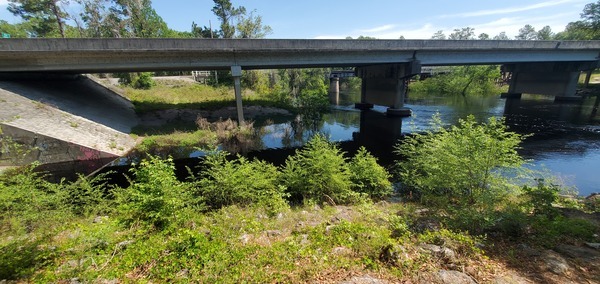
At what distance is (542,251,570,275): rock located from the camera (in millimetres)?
3970

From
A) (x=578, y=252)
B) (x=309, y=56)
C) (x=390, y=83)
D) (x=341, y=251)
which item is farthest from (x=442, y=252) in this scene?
(x=390, y=83)

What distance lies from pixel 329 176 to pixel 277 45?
47.2ft

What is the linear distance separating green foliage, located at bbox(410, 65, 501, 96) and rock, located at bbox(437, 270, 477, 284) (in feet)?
177

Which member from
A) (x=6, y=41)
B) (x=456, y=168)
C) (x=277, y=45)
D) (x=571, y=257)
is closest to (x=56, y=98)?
(x=6, y=41)

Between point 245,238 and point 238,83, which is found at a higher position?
point 238,83

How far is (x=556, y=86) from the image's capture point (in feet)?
120

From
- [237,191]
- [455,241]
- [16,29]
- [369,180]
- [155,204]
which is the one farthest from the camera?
[16,29]

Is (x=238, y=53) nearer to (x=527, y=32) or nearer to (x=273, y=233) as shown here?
(x=273, y=233)

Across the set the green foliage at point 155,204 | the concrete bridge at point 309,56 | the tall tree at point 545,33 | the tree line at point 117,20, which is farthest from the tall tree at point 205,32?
the tall tree at point 545,33

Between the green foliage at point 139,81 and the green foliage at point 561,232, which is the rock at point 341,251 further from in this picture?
the green foliage at point 139,81

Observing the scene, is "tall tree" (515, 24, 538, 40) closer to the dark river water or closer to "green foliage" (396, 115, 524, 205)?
the dark river water

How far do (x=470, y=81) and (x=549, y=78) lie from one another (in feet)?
41.0

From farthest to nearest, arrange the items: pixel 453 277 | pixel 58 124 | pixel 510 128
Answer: pixel 510 128 < pixel 58 124 < pixel 453 277

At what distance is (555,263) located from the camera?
13.6ft
